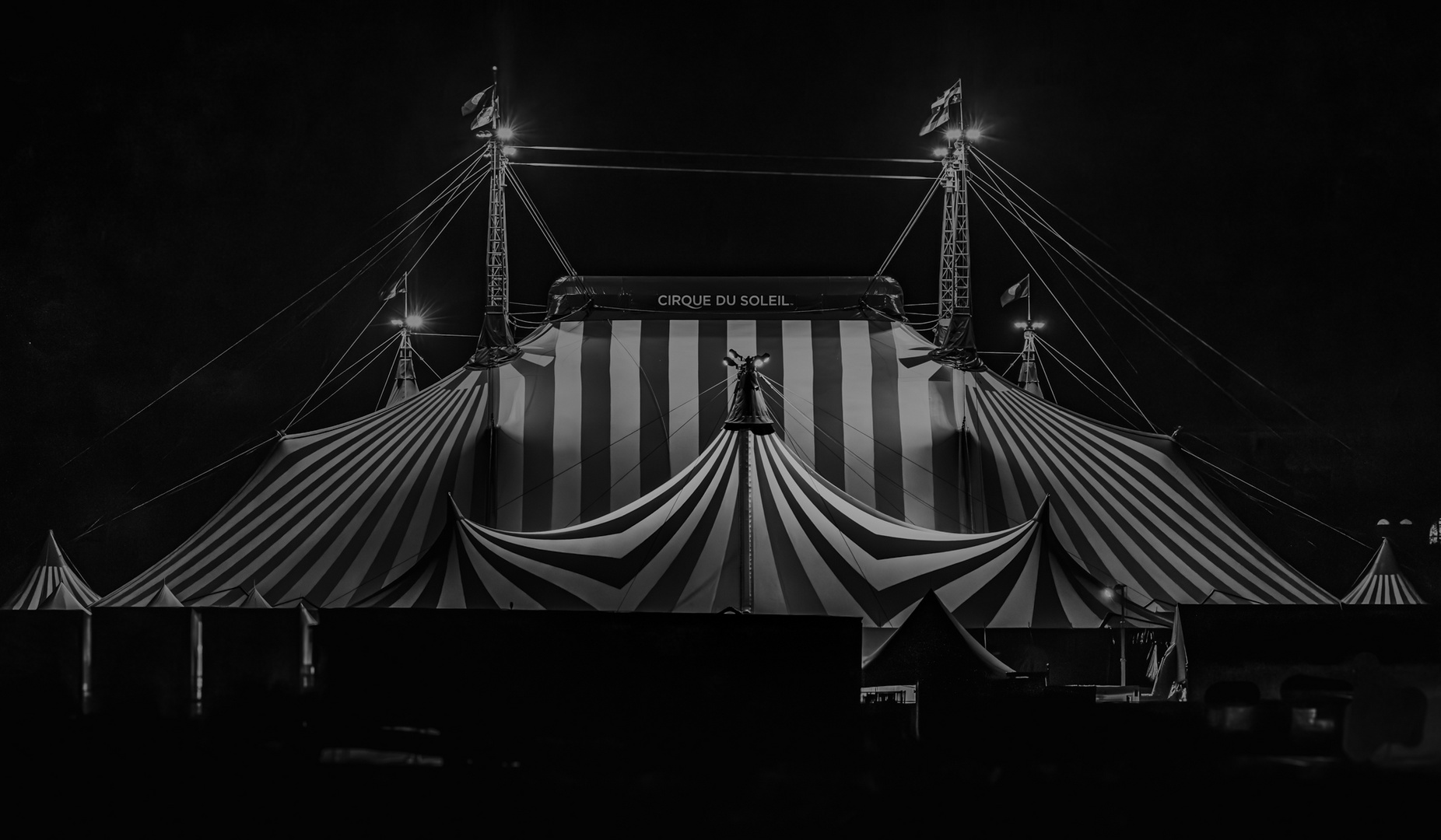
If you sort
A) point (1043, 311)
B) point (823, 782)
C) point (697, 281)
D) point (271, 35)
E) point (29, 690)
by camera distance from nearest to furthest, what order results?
point (823, 782) < point (29, 690) < point (271, 35) < point (697, 281) < point (1043, 311)

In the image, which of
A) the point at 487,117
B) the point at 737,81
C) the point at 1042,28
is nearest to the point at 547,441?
the point at 487,117

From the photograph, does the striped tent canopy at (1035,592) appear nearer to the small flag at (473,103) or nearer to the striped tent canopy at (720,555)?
the striped tent canopy at (720,555)

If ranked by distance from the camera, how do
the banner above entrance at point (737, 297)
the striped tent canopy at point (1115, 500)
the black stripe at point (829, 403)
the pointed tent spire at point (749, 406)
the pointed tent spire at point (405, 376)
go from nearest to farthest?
the pointed tent spire at point (749, 406), the striped tent canopy at point (1115, 500), the black stripe at point (829, 403), the banner above entrance at point (737, 297), the pointed tent spire at point (405, 376)

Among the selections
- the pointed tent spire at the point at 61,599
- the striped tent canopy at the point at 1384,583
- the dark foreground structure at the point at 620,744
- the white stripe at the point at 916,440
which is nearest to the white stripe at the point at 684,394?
the white stripe at the point at 916,440

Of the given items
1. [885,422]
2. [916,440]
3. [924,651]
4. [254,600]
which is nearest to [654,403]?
[885,422]

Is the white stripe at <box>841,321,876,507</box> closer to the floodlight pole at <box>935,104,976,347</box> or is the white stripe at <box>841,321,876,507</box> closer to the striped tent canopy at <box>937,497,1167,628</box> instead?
the floodlight pole at <box>935,104,976,347</box>

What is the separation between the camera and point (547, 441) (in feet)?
33.9

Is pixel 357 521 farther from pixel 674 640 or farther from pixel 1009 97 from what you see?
pixel 1009 97

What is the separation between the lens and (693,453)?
1026cm

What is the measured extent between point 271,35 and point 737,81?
400 cm

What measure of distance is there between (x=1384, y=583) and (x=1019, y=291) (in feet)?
14.7

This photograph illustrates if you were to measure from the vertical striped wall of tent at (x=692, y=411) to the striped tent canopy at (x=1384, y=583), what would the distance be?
420 cm

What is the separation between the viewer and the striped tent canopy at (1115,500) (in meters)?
9.00

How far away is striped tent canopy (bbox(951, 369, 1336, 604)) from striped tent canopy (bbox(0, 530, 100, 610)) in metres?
8.22
